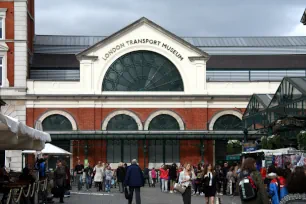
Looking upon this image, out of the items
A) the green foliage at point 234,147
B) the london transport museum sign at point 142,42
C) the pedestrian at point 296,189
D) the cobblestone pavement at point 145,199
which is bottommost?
the cobblestone pavement at point 145,199

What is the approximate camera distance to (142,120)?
2217 inches

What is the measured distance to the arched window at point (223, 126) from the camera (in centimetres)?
5672

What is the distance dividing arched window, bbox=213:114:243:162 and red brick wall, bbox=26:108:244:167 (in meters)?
0.62

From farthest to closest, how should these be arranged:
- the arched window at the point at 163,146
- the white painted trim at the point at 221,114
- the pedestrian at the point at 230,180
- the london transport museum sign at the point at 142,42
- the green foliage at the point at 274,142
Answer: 1. the white painted trim at the point at 221,114
2. the london transport museum sign at the point at 142,42
3. the arched window at the point at 163,146
4. the pedestrian at the point at 230,180
5. the green foliage at the point at 274,142

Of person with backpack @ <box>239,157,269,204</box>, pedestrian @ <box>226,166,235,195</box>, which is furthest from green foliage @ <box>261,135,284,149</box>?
person with backpack @ <box>239,157,269,204</box>

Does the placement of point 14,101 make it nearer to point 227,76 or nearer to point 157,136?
point 157,136

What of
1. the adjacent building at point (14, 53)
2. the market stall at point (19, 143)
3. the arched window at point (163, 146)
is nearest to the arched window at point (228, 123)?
the arched window at point (163, 146)

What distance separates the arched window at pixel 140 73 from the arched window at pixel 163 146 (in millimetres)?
2395

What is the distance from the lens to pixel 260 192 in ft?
42.9

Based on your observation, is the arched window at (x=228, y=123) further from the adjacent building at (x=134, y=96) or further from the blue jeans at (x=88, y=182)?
the blue jeans at (x=88, y=182)

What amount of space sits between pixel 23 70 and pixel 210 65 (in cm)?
1507

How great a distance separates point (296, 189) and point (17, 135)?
11285 mm

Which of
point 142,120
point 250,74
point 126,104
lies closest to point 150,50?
point 126,104

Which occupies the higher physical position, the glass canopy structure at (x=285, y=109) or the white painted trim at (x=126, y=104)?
the white painted trim at (x=126, y=104)
